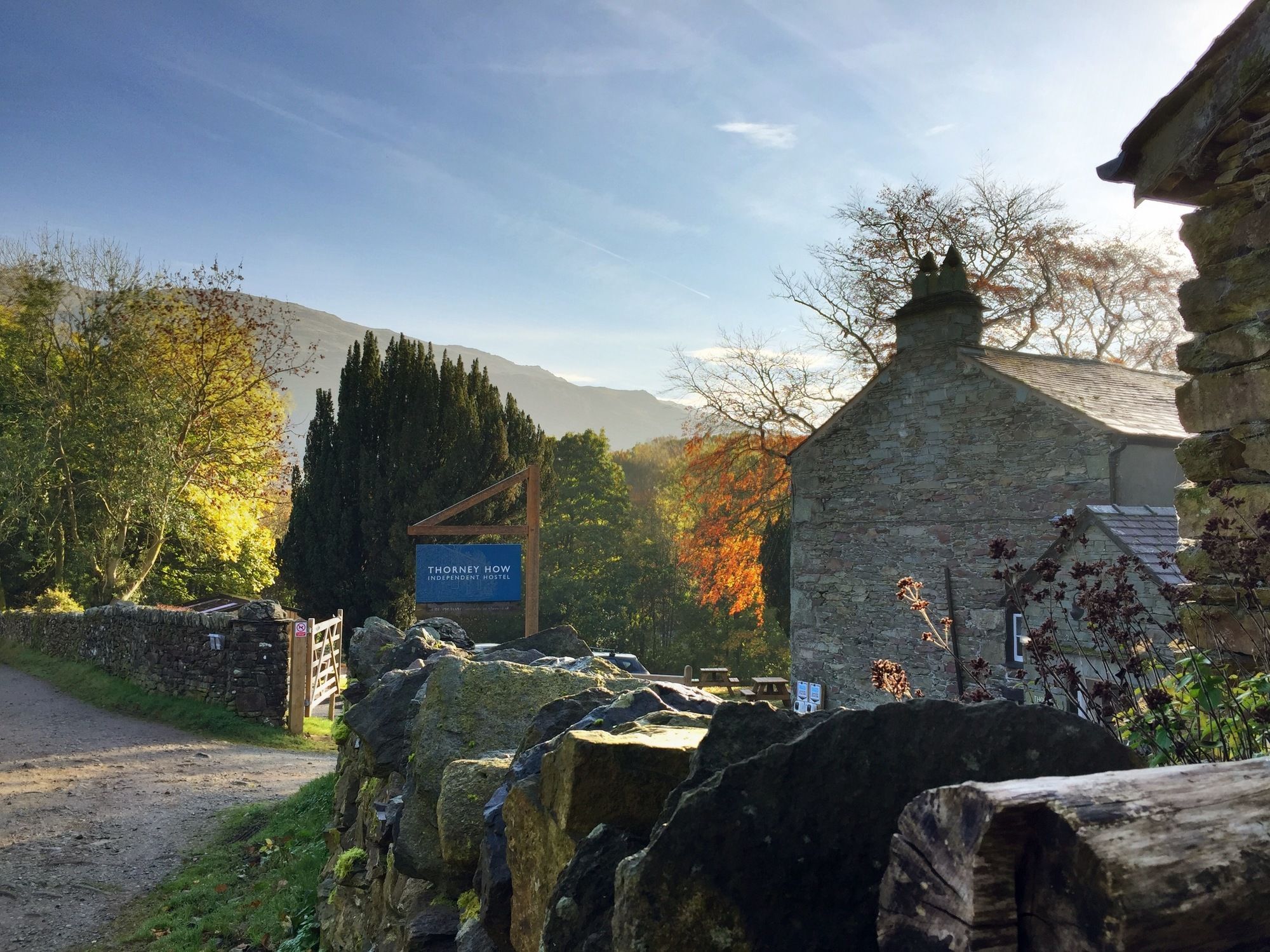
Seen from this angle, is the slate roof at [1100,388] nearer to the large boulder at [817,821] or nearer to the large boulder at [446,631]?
the large boulder at [446,631]

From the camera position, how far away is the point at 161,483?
2456 cm

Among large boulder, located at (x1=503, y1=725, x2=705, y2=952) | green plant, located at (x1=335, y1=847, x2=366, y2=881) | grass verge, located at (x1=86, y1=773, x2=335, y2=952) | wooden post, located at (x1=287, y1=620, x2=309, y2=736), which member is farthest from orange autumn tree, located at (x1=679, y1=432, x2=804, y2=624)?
Answer: large boulder, located at (x1=503, y1=725, x2=705, y2=952)

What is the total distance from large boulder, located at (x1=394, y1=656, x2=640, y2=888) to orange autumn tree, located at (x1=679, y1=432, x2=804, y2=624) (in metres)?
20.4

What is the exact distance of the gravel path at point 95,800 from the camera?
7574 millimetres

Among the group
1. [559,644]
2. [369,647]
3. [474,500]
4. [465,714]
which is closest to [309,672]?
[474,500]

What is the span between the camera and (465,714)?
4.30 meters

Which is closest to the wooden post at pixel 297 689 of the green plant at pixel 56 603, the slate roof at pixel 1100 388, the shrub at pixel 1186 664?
the green plant at pixel 56 603

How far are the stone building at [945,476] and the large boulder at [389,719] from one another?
9.75m

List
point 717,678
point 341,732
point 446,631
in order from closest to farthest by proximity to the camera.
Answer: point 341,732 → point 446,631 → point 717,678

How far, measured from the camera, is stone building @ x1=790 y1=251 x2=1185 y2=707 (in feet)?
43.5

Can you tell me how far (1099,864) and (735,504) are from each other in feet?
84.3

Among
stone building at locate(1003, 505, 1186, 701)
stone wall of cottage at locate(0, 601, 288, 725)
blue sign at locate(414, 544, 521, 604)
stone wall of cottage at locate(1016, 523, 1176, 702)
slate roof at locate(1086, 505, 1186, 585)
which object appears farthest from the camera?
stone wall of cottage at locate(0, 601, 288, 725)

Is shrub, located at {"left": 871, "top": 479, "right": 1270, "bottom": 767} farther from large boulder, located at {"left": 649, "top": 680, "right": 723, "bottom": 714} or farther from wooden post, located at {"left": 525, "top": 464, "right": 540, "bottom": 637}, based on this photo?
wooden post, located at {"left": 525, "top": 464, "right": 540, "bottom": 637}

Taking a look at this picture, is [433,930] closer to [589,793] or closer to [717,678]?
[589,793]
